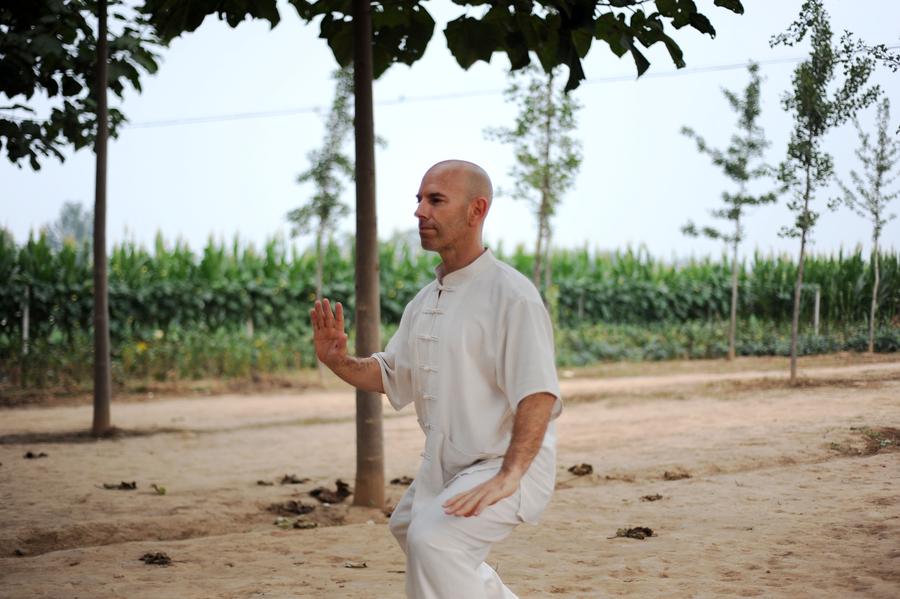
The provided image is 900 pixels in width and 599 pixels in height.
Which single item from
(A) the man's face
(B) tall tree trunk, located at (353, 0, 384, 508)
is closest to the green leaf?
(B) tall tree trunk, located at (353, 0, 384, 508)

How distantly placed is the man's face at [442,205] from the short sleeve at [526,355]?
13.6 inches

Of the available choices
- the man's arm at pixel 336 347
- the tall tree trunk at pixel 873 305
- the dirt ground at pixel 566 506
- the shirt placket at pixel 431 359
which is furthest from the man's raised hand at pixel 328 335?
the tall tree trunk at pixel 873 305

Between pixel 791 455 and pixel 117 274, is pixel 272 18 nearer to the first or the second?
pixel 791 455

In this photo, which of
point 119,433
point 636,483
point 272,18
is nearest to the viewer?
point 272,18

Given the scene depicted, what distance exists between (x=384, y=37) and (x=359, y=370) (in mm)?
4198

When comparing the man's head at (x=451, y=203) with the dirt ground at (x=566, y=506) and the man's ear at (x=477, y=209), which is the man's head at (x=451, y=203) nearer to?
the man's ear at (x=477, y=209)

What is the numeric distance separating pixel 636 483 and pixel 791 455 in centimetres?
131

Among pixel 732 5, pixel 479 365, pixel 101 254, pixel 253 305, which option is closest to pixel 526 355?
pixel 479 365

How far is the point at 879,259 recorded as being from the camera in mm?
8914

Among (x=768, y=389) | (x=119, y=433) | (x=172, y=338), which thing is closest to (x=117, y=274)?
(x=172, y=338)

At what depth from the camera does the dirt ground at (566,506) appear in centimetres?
527

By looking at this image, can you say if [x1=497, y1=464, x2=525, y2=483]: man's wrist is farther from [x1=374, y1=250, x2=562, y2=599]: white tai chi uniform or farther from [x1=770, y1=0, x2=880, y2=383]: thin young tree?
[x1=770, y1=0, x2=880, y2=383]: thin young tree

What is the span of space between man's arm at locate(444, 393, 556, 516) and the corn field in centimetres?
1128

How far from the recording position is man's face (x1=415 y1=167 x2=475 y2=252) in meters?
3.41
